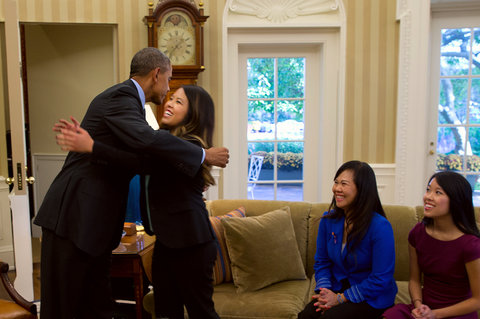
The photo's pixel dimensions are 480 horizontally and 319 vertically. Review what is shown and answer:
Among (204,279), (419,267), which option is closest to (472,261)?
(419,267)

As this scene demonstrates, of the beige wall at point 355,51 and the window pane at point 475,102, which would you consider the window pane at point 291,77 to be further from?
the window pane at point 475,102

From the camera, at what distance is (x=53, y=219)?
1.59m

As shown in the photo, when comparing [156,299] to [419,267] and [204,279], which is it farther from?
[419,267]

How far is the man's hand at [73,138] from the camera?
58.1 inches

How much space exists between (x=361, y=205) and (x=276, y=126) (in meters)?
2.28

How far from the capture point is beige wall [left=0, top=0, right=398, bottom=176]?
3807 millimetres

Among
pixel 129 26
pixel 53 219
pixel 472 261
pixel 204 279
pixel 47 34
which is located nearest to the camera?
pixel 53 219

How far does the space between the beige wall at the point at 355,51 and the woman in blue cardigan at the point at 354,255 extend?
6.63 ft

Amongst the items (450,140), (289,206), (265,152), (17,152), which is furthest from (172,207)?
(450,140)

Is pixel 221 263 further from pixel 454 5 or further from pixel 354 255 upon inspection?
pixel 454 5

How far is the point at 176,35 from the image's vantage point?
3.71m

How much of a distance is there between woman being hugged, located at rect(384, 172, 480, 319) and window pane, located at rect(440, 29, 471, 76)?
8.06ft

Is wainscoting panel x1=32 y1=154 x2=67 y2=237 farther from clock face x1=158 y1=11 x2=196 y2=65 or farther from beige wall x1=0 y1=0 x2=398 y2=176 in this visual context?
clock face x1=158 y1=11 x2=196 y2=65

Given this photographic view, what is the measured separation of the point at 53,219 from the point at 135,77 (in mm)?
580
